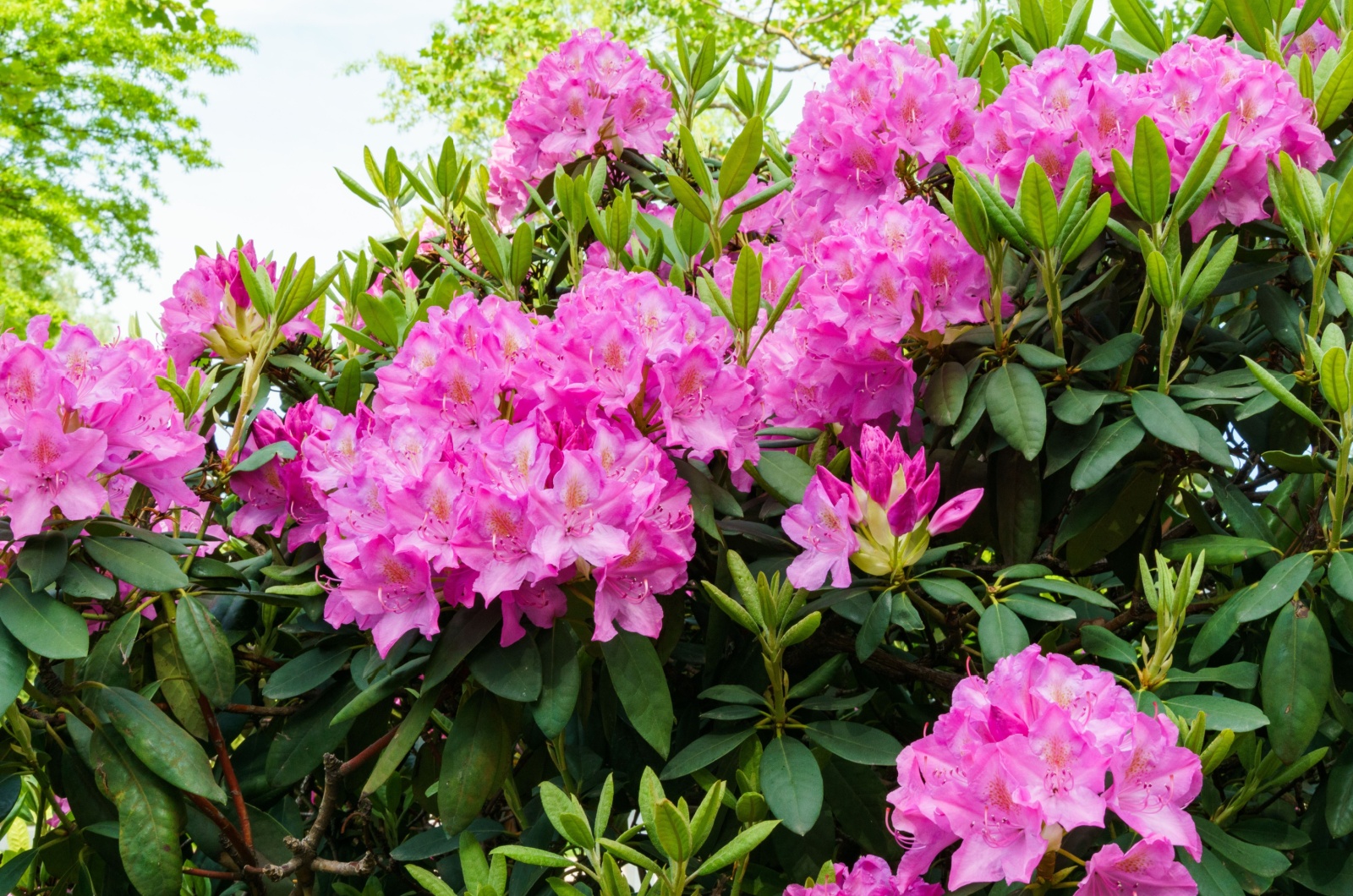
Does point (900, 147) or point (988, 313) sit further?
point (900, 147)

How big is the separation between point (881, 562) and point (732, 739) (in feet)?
0.83

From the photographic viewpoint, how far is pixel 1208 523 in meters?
1.45

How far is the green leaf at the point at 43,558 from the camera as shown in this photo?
4.18 feet

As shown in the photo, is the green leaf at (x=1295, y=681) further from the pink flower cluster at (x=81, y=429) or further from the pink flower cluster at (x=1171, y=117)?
the pink flower cluster at (x=81, y=429)

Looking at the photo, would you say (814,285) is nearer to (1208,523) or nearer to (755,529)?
(755,529)

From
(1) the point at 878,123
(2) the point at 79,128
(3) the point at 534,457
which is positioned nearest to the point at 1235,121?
(1) the point at 878,123

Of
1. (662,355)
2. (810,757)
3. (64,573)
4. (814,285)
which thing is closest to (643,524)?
(662,355)

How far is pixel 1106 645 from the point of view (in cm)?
123

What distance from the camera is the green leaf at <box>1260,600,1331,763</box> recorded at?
1.16 meters

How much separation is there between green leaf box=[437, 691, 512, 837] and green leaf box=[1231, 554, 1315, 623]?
0.78m

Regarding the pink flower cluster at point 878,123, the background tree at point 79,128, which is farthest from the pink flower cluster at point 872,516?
the background tree at point 79,128

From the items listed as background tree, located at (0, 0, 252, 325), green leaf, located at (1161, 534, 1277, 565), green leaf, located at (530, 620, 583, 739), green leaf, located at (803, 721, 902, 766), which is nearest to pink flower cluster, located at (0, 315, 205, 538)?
green leaf, located at (530, 620, 583, 739)

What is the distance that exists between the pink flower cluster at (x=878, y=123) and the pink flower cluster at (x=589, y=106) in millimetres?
403

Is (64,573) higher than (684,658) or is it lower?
higher
